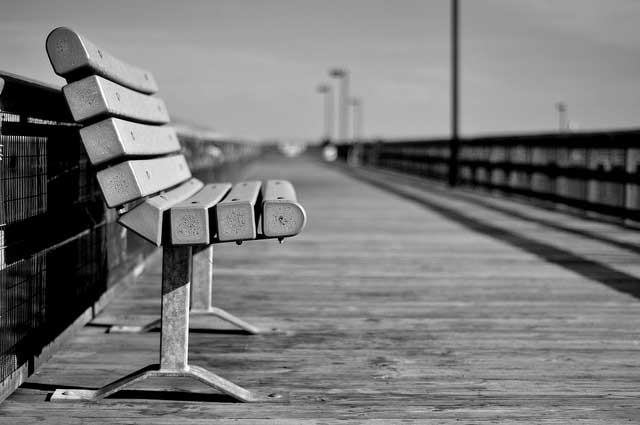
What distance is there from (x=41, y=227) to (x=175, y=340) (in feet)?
2.56

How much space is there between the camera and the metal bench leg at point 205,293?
418 cm

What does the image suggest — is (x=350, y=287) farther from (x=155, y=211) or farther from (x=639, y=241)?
(x=639, y=241)

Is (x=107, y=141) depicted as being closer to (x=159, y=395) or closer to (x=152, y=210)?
(x=152, y=210)

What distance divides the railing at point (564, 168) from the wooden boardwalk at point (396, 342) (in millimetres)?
2111

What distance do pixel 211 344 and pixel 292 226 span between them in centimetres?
116

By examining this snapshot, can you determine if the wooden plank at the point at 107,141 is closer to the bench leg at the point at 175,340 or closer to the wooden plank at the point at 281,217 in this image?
the bench leg at the point at 175,340

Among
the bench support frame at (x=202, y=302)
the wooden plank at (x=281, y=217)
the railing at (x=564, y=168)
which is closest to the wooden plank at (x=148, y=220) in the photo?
the wooden plank at (x=281, y=217)

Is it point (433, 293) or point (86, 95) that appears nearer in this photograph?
point (86, 95)

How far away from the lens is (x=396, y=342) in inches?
159

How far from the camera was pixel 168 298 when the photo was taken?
3.10 meters

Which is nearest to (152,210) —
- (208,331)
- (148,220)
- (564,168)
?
(148,220)

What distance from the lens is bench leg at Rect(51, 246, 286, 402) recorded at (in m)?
3.05

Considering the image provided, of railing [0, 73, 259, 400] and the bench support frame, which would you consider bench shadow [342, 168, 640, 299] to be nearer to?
the bench support frame

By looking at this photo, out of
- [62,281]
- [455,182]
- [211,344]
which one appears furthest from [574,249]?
[455,182]
